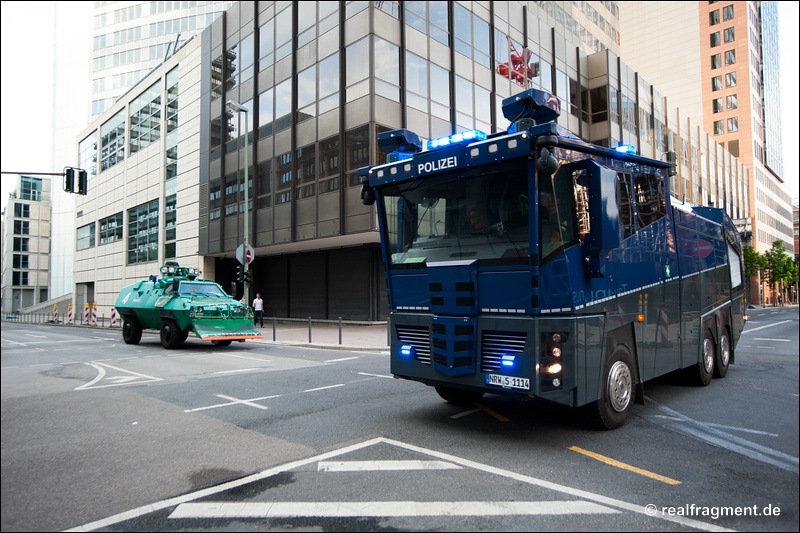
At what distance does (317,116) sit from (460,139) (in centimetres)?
2143

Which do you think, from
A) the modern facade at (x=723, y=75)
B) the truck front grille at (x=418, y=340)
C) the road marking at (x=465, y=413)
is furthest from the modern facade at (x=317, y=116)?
the truck front grille at (x=418, y=340)

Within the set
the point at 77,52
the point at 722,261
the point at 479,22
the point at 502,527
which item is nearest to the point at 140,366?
the point at 502,527

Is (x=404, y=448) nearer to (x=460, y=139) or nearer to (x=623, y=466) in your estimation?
(x=623, y=466)

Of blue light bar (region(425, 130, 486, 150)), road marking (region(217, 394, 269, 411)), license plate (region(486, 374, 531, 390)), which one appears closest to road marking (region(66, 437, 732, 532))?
license plate (region(486, 374, 531, 390))

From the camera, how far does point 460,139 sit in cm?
593

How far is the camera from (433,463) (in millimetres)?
4801

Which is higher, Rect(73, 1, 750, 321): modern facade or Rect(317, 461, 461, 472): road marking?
Rect(73, 1, 750, 321): modern facade

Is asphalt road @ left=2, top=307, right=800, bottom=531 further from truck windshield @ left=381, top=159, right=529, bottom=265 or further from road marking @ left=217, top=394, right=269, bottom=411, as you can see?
truck windshield @ left=381, top=159, right=529, bottom=265

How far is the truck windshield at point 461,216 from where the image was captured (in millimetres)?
5375

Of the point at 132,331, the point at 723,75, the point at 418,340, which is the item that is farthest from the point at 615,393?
the point at 723,75

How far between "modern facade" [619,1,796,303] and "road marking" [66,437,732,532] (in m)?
11.6

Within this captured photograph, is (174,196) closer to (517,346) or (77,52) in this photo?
(517,346)

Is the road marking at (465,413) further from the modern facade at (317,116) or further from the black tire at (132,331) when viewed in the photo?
the modern facade at (317,116)

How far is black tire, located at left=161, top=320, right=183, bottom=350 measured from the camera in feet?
53.3
